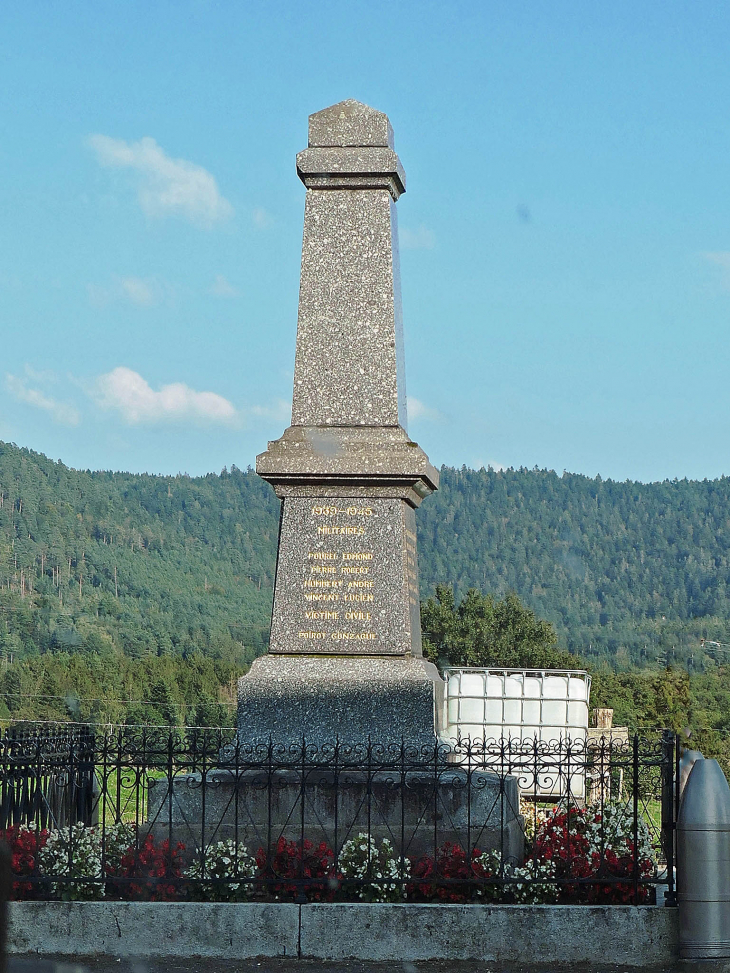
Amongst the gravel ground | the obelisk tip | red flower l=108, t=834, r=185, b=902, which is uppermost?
the obelisk tip

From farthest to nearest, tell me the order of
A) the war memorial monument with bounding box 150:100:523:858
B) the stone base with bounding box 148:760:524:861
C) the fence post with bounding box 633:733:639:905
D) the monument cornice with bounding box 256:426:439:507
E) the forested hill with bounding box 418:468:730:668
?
the forested hill with bounding box 418:468:730:668
the monument cornice with bounding box 256:426:439:507
the war memorial monument with bounding box 150:100:523:858
the stone base with bounding box 148:760:524:861
the fence post with bounding box 633:733:639:905

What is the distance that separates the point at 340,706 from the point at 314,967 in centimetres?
262

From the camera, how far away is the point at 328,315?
436 inches

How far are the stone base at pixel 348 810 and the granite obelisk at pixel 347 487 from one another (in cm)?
76

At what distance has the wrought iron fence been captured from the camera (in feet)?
27.8

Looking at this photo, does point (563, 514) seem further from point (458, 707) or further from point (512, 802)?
point (512, 802)

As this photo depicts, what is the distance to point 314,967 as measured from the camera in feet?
26.1

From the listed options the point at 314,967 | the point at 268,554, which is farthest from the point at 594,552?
the point at 314,967

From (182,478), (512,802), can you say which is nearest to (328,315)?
(512,802)

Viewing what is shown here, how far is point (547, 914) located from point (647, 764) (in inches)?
48.6

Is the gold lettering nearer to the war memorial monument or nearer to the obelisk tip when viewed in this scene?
the war memorial monument

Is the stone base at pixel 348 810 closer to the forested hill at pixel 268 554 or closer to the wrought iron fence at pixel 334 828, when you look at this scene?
the wrought iron fence at pixel 334 828

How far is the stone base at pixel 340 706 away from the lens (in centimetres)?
1021

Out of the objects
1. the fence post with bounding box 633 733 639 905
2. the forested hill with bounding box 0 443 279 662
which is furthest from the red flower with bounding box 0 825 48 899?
the forested hill with bounding box 0 443 279 662
